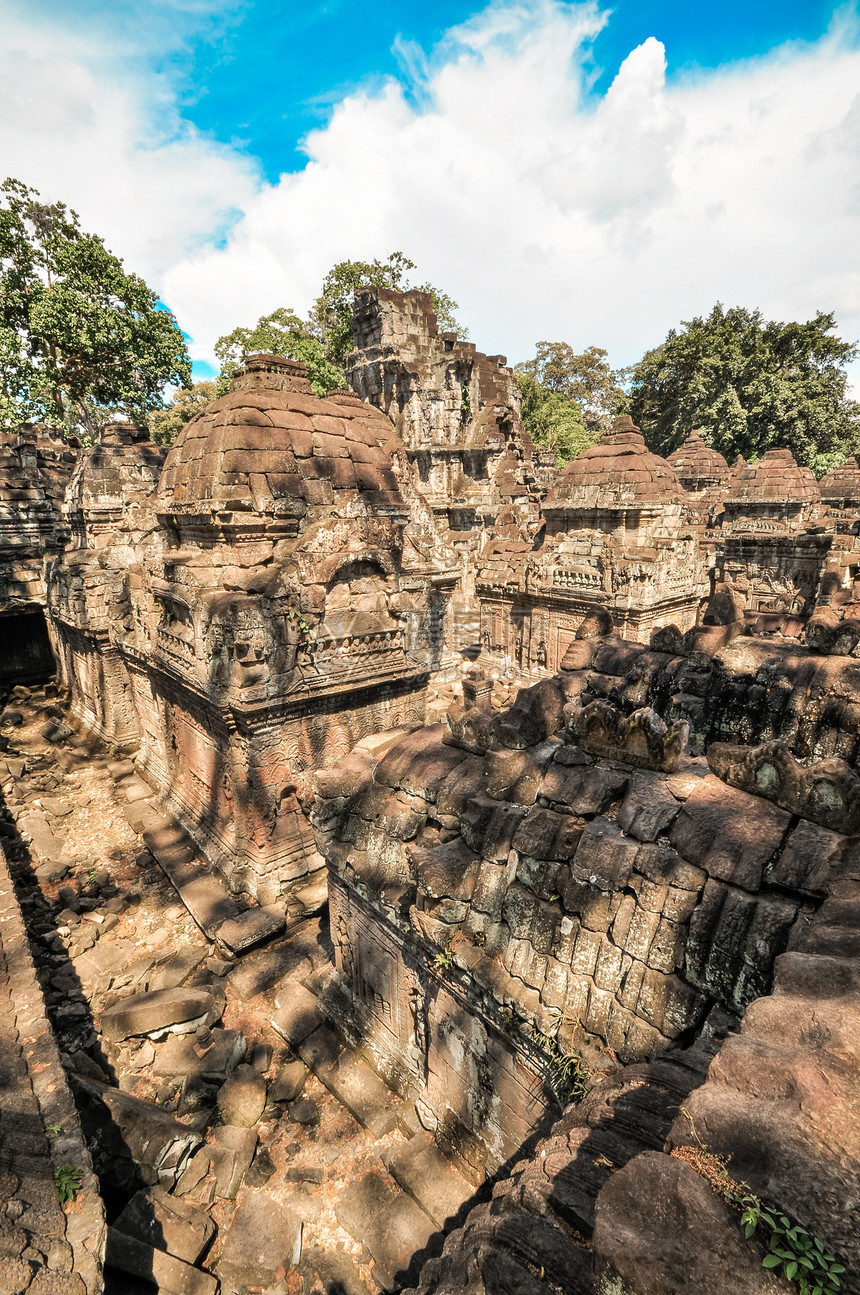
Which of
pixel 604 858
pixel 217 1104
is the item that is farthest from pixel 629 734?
pixel 217 1104

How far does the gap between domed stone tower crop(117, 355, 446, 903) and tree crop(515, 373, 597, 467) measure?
32.2 meters

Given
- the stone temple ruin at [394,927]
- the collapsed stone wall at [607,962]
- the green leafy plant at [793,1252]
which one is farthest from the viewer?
the stone temple ruin at [394,927]

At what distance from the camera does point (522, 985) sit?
3.55 m

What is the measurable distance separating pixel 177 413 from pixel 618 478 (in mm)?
31425

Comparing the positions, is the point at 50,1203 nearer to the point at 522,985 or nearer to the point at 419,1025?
the point at 419,1025

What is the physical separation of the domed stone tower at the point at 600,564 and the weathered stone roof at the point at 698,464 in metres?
10.1

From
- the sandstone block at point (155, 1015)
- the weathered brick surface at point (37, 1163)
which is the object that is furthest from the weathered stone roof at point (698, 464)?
the weathered brick surface at point (37, 1163)

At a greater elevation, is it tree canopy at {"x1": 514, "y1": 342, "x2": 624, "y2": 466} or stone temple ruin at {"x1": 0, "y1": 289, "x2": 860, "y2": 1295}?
tree canopy at {"x1": 514, "y1": 342, "x2": 624, "y2": 466}

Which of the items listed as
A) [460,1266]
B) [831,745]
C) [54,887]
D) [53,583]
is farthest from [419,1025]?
[53,583]

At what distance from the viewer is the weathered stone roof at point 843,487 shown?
23375 millimetres

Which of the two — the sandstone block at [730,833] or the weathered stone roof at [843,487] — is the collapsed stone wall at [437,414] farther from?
the sandstone block at [730,833]

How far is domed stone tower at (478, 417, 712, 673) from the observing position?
44.7 ft

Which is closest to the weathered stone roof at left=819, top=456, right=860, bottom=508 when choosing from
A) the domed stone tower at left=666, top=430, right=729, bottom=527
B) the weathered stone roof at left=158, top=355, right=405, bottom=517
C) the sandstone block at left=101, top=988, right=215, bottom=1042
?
the domed stone tower at left=666, top=430, right=729, bottom=527

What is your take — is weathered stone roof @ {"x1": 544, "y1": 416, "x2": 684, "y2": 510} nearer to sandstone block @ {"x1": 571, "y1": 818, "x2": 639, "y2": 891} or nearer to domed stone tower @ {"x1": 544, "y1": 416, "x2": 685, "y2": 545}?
domed stone tower @ {"x1": 544, "y1": 416, "x2": 685, "y2": 545}
